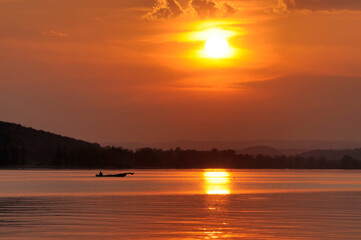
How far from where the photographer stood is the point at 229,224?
61.8 m

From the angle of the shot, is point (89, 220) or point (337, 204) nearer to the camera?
point (89, 220)

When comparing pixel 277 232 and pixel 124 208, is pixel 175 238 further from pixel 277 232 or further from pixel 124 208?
pixel 124 208

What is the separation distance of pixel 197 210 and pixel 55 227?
22.8 m

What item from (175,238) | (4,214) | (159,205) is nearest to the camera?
(175,238)

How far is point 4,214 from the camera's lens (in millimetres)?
70000

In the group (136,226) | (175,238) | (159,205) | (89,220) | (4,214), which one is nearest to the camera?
(175,238)

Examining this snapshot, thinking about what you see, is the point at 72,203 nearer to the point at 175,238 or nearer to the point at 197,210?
the point at 197,210

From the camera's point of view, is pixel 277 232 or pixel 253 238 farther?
pixel 277 232

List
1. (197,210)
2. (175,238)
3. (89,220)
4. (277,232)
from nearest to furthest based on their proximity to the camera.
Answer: (175,238) → (277,232) → (89,220) → (197,210)

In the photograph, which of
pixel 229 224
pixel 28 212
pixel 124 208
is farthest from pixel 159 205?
pixel 229 224

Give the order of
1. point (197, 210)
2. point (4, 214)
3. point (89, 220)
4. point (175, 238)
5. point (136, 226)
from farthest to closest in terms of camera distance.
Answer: point (197, 210) → point (4, 214) → point (89, 220) → point (136, 226) → point (175, 238)

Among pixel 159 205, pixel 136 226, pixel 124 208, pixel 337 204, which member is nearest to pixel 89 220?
pixel 136 226

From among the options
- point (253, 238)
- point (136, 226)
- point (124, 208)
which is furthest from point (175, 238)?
point (124, 208)

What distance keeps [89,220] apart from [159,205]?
73.3 ft
